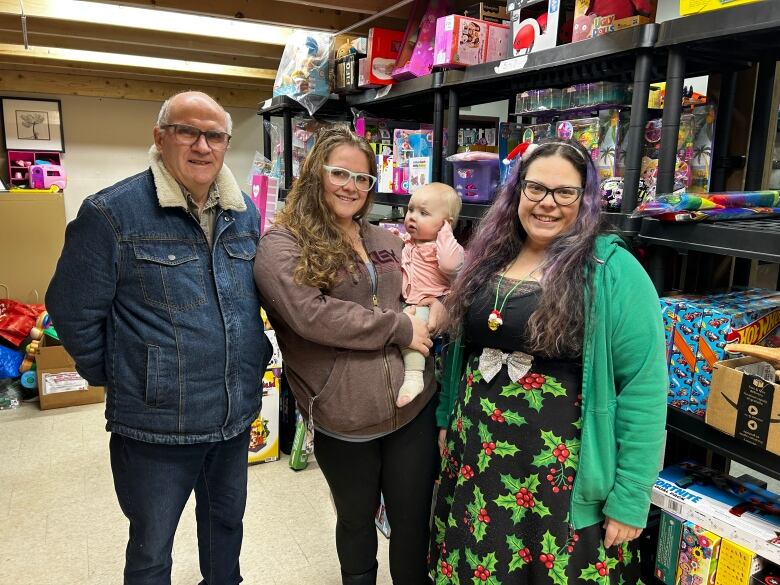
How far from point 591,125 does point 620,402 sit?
35.5 inches

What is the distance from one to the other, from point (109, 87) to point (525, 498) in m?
5.54

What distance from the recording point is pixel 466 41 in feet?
6.91

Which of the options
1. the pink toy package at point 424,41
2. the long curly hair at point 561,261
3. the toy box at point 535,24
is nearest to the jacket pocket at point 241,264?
the long curly hair at point 561,261

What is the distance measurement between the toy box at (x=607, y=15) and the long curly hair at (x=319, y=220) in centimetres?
73

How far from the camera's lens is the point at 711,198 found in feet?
4.56

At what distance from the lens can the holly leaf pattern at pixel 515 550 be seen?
54.1 inches

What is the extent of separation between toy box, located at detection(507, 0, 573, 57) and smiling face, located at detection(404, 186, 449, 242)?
550 millimetres

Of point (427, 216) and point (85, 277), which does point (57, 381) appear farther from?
point (427, 216)

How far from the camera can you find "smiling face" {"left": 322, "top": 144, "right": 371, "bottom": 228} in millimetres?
1581

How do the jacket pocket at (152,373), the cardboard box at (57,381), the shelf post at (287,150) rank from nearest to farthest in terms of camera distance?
the jacket pocket at (152,373) < the shelf post at (287,150) < the cardboard box at (57,381)

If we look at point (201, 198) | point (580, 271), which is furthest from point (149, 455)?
point (580, 271)

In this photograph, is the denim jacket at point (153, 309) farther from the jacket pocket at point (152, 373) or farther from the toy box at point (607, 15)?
the toy box at point (607, 15)

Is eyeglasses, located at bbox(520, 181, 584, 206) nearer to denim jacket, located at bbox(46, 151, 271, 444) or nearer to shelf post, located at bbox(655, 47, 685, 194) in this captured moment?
shelf post, located at bbox(655, 47, 685, 194)

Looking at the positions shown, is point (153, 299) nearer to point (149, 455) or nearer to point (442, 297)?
point (149, 455)
